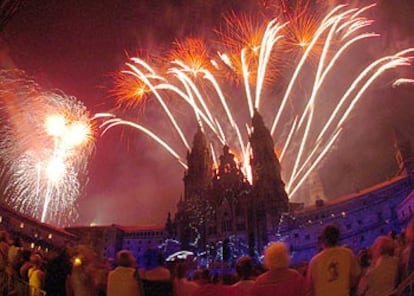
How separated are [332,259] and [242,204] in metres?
70.2

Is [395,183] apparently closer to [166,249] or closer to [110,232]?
[166,249]

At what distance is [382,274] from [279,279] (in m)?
1.85

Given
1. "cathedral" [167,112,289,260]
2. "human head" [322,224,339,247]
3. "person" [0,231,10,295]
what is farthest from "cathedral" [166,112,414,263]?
"human head" [322,224,339,247]

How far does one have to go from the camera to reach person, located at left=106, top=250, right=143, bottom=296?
649 centimetres

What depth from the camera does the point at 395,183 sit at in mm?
56500

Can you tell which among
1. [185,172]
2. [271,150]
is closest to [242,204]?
[271,150]

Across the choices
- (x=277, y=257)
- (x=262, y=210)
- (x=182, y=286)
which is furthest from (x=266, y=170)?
(x=277, y=257)

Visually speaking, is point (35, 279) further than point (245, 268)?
Yes

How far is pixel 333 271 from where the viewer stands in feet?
17.8

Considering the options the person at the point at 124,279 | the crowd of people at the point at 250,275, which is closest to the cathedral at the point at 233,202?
the crowd of people at the point at 250,275

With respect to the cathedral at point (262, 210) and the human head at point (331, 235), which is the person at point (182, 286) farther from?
the cathedral at point (262, 210)

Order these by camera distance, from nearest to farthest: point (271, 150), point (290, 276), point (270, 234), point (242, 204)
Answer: point (290, 276), point (270, 234), point (242, 204), point (271, 150)

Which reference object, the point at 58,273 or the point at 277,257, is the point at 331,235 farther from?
the point at 58,273

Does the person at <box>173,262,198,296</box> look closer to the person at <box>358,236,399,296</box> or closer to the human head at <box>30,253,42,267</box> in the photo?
the person at <box>358,236,399,296</box>
